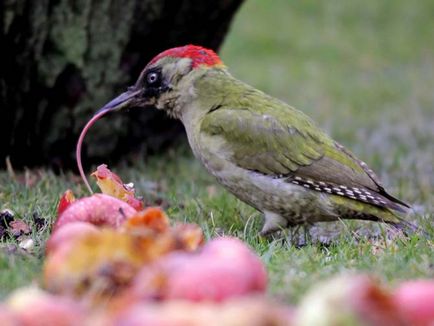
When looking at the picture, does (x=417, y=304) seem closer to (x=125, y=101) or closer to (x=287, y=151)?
(x=287, y=151)

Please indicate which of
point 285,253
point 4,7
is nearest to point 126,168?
point 4,7

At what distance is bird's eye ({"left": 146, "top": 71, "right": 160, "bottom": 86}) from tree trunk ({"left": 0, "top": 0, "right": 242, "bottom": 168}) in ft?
4.33

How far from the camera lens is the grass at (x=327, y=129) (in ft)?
12.8

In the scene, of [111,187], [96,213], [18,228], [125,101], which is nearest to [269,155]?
[125,101]

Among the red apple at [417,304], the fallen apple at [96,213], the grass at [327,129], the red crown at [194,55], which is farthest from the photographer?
the red crown at [194,55]

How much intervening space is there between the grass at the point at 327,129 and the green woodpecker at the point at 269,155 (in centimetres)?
17

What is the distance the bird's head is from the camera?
17.8ft

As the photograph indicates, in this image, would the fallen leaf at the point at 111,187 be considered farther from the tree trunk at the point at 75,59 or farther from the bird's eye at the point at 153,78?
the tree trunk at the point at 75,59

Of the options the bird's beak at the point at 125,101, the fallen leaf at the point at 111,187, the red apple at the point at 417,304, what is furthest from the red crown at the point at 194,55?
the red apple at the point at 417,304

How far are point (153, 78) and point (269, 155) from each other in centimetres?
86

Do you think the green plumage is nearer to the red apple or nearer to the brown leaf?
the brown leaf

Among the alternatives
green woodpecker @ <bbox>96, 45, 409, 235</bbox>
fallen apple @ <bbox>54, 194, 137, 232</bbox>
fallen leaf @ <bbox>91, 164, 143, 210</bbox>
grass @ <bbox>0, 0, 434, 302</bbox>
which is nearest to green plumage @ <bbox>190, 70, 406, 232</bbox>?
green woodpecker @ <bbox>96, 45, 409, 235</bbox>

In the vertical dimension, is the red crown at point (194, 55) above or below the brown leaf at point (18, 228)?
above

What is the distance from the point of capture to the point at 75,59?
22.1 feet
